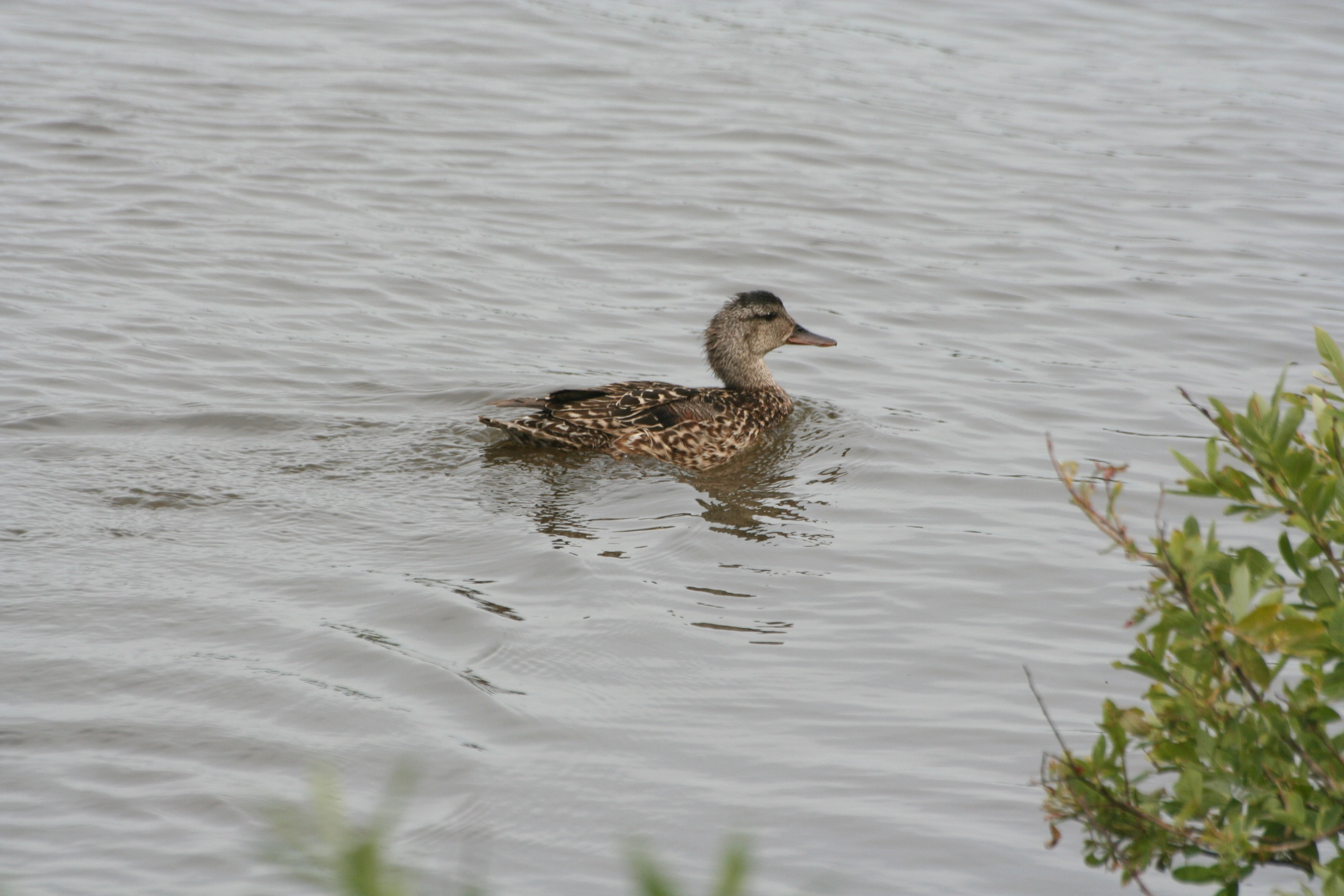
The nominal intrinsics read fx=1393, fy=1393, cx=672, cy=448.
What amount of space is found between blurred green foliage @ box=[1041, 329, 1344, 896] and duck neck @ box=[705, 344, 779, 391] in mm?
5761

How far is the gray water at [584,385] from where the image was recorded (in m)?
4.33

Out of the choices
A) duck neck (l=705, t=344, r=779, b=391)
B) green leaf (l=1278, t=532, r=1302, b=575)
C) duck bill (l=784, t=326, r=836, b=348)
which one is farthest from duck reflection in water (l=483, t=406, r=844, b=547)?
green leaf (l=1278, t=532, r=1302, b=575)

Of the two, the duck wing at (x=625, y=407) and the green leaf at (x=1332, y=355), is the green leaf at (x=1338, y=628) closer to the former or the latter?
the green leaf at (x=1332, y=355)

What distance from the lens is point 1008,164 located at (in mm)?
14555

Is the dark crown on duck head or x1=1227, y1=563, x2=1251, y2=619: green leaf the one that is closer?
x1=1227, y1=563, x2=1251, y2=619: green leaf

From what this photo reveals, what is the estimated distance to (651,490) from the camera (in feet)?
24.3

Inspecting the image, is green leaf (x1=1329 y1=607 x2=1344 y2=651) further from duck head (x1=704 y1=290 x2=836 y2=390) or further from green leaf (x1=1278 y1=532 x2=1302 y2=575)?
duck head (x1=704 y1=290 x2=836 y2=390)

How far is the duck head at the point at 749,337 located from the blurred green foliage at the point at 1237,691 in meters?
5.71

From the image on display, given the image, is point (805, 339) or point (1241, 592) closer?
point (1241, 592)

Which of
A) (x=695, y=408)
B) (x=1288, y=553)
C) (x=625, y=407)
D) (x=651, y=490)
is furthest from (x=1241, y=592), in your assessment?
(x=695, y=408)

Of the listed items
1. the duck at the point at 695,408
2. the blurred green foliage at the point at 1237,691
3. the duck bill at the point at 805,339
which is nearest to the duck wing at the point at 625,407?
the duck at the point at 695,408

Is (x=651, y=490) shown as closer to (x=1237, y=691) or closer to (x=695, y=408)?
(x=695, y=408)

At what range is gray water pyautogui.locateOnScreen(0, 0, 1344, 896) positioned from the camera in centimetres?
433

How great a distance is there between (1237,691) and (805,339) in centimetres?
593
